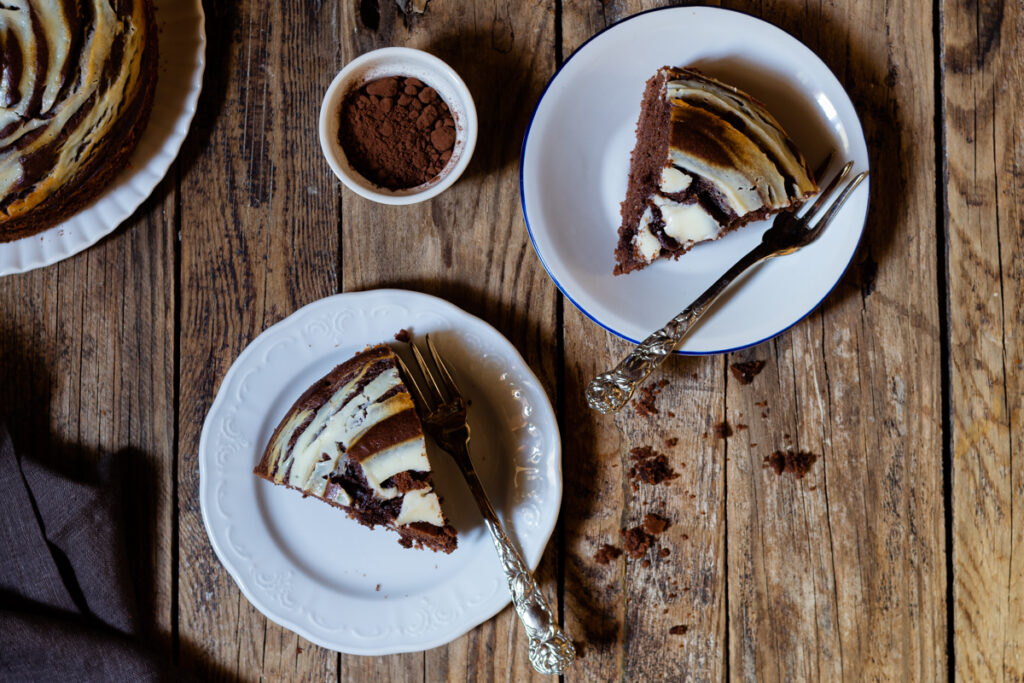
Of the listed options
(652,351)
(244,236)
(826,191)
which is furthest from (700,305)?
(244,236)

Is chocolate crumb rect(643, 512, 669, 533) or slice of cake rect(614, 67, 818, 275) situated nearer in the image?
slice of cake rect(614, 67, 818, 275)

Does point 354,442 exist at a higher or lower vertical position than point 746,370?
lower

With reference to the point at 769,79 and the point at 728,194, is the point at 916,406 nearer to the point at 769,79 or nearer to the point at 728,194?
the point at 728,194

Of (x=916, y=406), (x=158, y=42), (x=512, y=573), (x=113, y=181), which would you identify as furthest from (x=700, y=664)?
(x=158, y=42)

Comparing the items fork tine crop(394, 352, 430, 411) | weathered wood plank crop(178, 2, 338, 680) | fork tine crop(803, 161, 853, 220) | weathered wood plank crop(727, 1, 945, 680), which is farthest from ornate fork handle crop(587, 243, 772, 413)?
weathered wood plank crop(178, 2, 338, 680)

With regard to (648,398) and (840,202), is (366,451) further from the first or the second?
(840,202)

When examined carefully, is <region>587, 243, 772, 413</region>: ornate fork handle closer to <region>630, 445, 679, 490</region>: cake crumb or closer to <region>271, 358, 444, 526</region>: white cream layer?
<region>630, 445, 679, 490</region>: cake crumb
